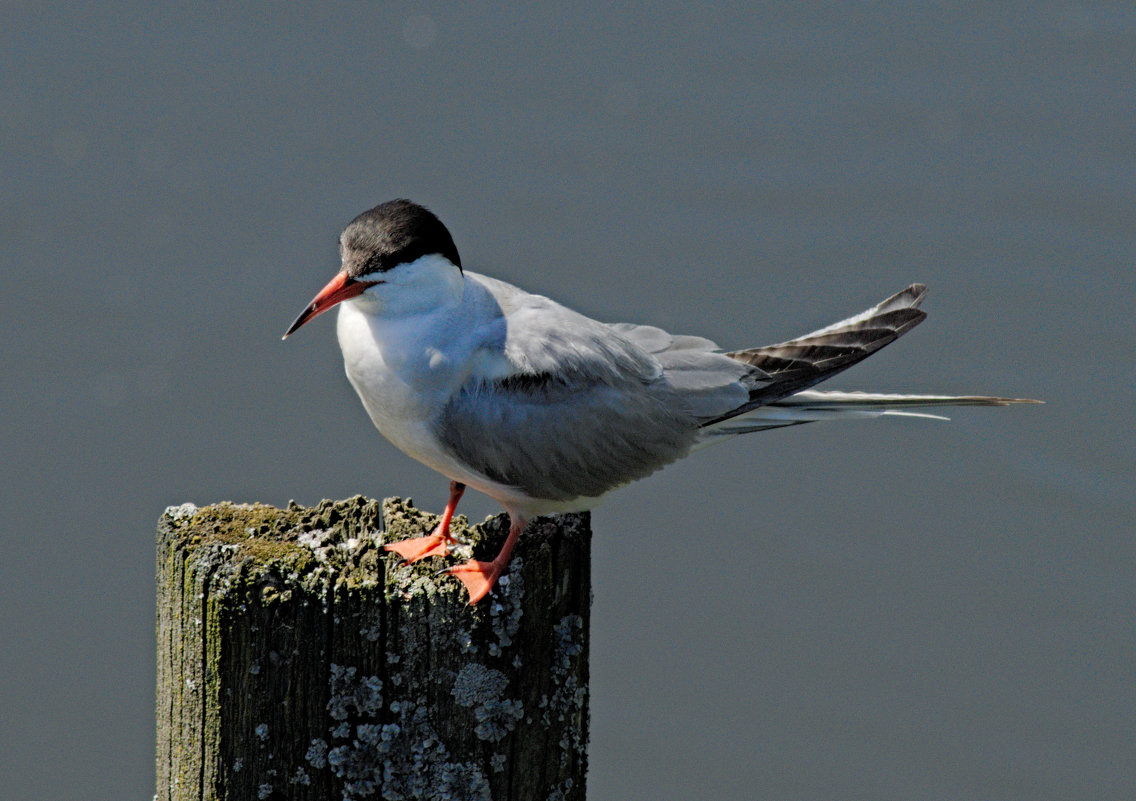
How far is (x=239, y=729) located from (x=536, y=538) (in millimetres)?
1087

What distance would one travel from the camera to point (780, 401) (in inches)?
186

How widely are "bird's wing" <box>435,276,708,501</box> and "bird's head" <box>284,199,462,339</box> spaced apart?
27cm

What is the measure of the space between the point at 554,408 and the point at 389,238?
0.78 metres

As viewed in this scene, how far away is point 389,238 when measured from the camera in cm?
407

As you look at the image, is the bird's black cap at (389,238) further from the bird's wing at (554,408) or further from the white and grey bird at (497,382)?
the bird's wing at (554,408)

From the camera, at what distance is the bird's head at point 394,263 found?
4074 mm

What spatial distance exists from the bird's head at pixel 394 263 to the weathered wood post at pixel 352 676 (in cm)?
91

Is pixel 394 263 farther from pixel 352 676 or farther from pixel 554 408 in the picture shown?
pixel 352 676

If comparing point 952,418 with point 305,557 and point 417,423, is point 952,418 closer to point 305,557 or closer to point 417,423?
point 417,423

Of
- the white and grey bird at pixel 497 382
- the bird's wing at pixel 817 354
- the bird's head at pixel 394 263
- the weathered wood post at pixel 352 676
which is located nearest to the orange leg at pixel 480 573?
the weathered wood post at pixel 352 676

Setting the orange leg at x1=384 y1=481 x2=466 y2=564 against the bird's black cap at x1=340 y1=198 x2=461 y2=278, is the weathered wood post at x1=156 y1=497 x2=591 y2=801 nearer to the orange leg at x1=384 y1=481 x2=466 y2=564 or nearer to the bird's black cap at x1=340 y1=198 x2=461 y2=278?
the orange leg at x1=384 y1=481 x2=466 y2=564

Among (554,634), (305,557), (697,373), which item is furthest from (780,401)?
(305,557)

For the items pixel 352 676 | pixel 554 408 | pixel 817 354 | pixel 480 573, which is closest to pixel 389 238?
pixel 554 408

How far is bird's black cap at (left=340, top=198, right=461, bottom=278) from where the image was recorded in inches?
160
